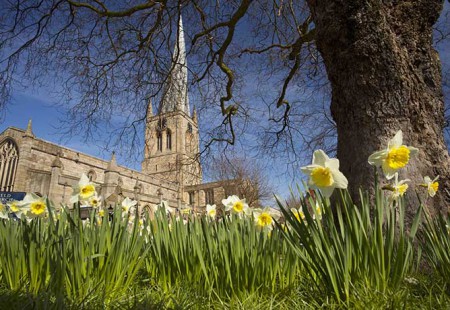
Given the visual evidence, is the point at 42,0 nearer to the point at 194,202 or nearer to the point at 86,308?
the point at 86,308

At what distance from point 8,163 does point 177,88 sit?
22.3m

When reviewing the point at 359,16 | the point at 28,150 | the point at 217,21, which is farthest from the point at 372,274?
the point at 28,150

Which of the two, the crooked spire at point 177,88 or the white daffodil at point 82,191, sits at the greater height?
the crooked spire at point 177,88

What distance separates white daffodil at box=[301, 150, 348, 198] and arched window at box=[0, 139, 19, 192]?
969 inches

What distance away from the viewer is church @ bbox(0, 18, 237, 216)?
531cm

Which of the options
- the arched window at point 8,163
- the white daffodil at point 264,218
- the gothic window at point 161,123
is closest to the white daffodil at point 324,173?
the white daffodil at point 264,218

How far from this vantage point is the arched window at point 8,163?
21.5 m

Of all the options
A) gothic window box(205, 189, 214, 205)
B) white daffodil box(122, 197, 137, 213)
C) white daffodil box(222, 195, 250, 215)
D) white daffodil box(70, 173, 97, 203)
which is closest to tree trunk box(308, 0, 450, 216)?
white daffodil box(222, 195, 250, 215)

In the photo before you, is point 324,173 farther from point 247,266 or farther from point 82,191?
point 82,191

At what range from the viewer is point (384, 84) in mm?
1996

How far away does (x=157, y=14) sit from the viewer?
494cm

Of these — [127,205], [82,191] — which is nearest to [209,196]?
[127,205]

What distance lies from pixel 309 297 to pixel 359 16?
185 cm

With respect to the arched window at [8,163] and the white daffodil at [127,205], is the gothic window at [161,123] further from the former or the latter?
the arched window at [8,163]
